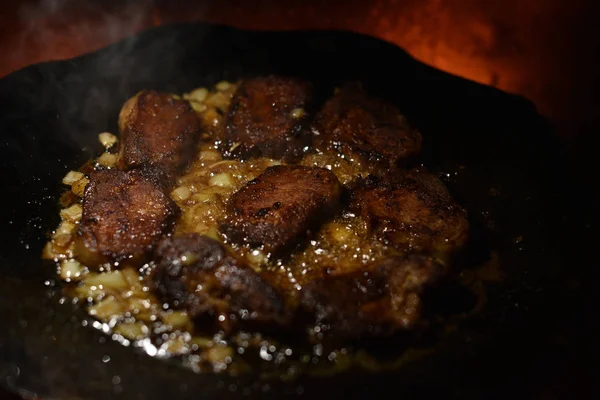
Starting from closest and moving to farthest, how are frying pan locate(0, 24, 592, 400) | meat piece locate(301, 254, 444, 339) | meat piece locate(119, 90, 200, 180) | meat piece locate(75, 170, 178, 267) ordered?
frying pan locate(0, 24, 592, 400) < meat piece locate(301, 254, 444, 339) < meat piece locate(75, 170, 178, 267) < meat piece locate(119, 90, 200, 180)

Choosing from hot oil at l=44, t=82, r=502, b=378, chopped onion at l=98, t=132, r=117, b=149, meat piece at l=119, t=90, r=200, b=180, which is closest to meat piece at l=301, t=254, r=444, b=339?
hot oil at l=44, t=82, r=502, b=378

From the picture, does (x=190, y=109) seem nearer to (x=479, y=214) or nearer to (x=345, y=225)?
(x=345, y=225)

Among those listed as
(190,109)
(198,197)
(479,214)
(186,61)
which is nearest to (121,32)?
(186,61)

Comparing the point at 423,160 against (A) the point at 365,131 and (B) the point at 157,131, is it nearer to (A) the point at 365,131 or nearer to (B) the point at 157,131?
(A) the point at 365,131

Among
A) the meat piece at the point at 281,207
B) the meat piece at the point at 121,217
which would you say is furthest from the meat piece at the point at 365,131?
the meat piece at the point at 121,217

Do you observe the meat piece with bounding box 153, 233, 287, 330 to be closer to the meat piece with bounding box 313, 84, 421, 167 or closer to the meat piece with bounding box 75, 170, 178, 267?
the meat piece with bounding box 75, 170, 178, 267

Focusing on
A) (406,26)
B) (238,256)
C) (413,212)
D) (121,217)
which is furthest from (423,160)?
(121,217)

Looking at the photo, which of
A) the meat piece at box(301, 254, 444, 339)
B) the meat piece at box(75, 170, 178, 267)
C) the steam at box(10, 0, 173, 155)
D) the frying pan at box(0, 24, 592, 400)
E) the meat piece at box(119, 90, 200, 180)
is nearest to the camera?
the frying pan at box(0, 24, 592, 400)
